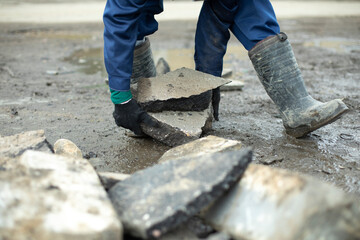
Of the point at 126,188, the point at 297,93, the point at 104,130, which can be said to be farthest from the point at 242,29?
the point at 126,188

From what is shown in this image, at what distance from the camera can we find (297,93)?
251 centimetres

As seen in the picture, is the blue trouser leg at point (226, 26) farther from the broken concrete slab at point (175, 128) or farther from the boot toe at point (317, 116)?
the boot toe at point (317, 116)

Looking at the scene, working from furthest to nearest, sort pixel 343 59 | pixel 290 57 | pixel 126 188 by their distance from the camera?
pixel 343 59
pixel 290 57
pixel 126 188

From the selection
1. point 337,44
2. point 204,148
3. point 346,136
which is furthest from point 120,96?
point 337,44

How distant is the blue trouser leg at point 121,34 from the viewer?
7.50ft

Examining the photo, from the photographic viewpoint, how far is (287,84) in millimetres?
2508

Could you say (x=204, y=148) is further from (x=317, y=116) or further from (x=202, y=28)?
(x=202, y=28)

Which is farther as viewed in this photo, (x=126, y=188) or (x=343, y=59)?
(x=343, y=59)

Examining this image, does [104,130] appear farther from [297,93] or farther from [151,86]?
[297,93]

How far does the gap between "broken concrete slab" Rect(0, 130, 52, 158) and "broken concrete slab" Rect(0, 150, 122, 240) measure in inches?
15.2

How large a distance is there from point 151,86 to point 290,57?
97 centimetres

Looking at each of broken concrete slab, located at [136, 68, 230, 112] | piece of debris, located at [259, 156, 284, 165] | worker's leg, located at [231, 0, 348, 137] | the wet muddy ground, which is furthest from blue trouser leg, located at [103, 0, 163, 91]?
piece of debris, located at [259, 156, 284, 165]

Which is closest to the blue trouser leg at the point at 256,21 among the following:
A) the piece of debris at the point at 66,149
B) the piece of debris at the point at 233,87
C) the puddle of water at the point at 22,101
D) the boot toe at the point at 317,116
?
the boot toe at the point at 317,116

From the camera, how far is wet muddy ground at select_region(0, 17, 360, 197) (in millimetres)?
2428
